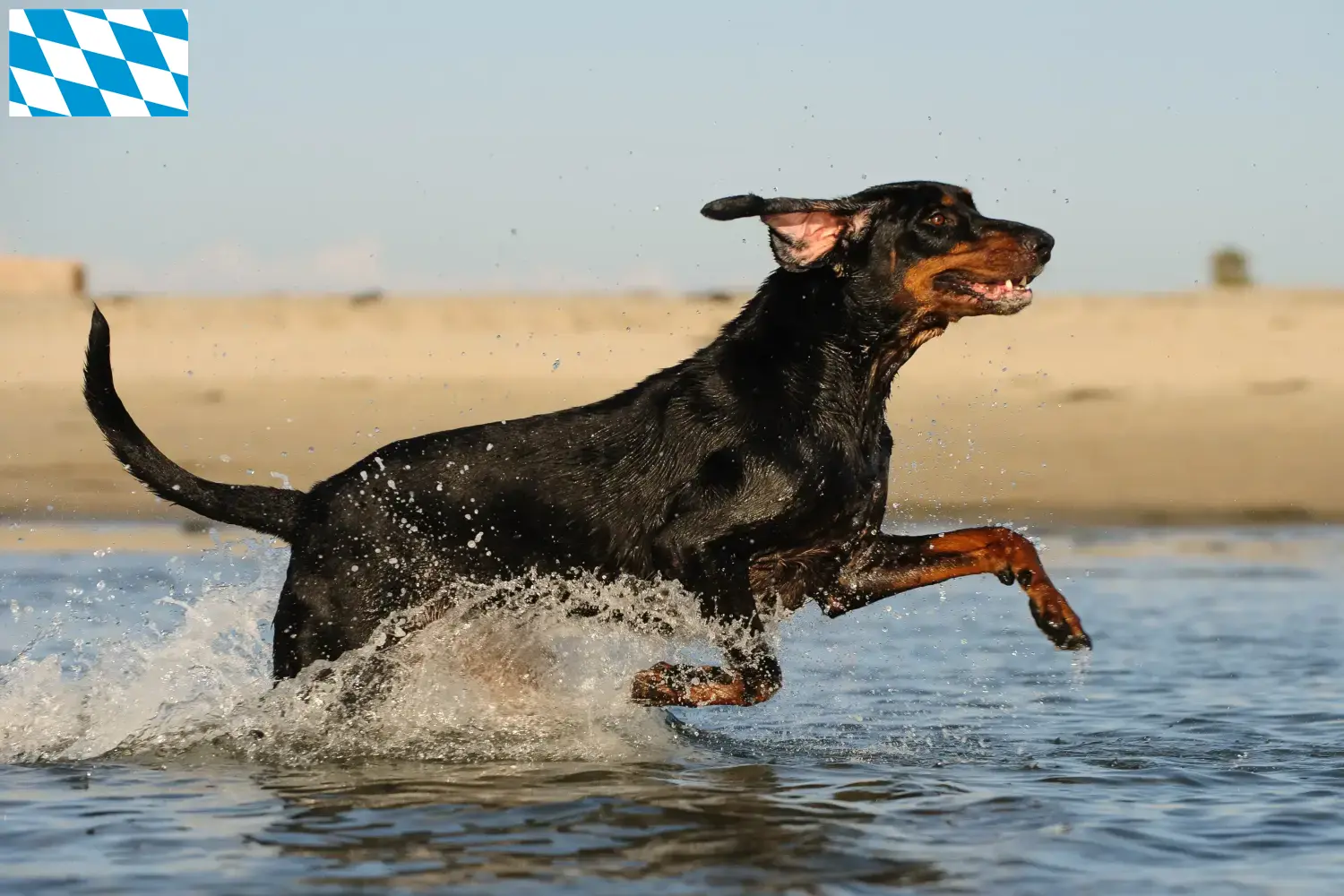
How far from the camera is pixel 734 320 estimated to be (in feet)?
18.1

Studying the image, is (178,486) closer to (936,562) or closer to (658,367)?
(936,562)

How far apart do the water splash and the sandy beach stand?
776 centimetres

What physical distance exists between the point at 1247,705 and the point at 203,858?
4.09 metres

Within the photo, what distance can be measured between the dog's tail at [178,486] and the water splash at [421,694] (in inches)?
20.8

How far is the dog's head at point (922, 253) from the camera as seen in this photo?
17.6 feet

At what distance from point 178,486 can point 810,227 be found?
7.10 ft

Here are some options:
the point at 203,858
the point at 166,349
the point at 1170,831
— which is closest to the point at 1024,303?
the point at 1170,831

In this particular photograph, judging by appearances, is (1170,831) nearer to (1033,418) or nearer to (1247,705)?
(1247,705)

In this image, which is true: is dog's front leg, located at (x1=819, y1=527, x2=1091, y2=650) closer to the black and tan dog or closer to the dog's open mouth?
the black and tan dog

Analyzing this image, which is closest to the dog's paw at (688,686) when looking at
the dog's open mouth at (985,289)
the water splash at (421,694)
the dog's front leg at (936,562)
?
the water splash at (421,694)

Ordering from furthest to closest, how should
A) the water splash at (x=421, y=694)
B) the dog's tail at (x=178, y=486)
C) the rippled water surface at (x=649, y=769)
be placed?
the dog's tail at (x=178, y=486)
the water splash at (x=421, y=694)
the rippled water surface at (x=649, y=769)

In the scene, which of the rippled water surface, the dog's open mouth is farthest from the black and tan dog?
the rippled water surface

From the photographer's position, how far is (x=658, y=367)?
1709cm

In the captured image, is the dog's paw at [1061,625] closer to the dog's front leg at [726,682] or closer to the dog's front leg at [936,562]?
the dog's front leg at [936,562]
